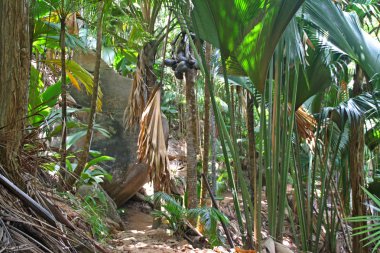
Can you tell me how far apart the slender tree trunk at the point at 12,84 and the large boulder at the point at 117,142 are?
20.0ft

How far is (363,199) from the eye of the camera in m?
5.16

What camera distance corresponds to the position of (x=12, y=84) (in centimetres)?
256

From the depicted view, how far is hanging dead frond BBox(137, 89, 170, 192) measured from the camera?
5.44 metres

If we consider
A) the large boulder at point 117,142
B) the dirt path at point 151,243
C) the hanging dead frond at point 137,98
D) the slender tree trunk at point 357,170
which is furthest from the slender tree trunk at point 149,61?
the slender tree trunk at point 357,170

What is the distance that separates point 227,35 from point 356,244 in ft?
11.1

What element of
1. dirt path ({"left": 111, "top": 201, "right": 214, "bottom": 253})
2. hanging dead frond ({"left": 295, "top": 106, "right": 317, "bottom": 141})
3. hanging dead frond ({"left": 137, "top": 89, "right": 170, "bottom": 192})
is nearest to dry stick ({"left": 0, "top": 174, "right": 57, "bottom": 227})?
dirt path ({"left": 111, "top": 201, "right": 214, "bottom": 253})

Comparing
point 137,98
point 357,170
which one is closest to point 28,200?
point 137,98

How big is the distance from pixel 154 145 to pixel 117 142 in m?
4.06

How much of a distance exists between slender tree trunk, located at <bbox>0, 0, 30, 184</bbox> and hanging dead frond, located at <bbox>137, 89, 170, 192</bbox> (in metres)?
2.90

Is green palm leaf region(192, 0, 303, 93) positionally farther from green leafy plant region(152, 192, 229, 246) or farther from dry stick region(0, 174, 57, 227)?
green leafy plant region(152, 192, 229, 246)

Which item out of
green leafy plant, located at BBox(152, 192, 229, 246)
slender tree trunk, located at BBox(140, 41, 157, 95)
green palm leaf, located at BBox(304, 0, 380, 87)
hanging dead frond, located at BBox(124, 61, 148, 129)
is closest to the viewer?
green palm leaf, located at BBox(304, 0, 380, 87)

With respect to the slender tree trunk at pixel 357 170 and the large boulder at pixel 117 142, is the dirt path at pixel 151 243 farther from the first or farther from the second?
the large boulder at pixel 117 142

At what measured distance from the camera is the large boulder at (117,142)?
892 centimetres

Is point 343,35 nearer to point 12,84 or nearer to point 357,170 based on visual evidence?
point 357,170
